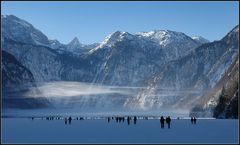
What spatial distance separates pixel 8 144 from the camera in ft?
143

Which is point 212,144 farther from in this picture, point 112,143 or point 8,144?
point 8,144

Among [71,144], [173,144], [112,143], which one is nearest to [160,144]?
[173,144]

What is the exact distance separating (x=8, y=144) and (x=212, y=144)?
17114 mm

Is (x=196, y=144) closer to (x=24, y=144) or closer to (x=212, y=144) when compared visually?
(x=212, y=144)

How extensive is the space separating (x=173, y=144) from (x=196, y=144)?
1914mm

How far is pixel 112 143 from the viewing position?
1764 inches

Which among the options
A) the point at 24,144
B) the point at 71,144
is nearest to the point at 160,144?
the point at 71,144

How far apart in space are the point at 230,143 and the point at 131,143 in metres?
8.41

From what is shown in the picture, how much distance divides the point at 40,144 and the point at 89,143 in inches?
168

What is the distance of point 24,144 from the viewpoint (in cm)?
4444

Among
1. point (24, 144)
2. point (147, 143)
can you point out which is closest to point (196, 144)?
point (147, 143)

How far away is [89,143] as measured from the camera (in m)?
45.6

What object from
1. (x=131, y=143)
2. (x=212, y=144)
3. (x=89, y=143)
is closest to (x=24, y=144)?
(x=89, y=143)

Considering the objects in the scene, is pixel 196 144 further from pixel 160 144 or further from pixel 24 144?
pixel 24 144
